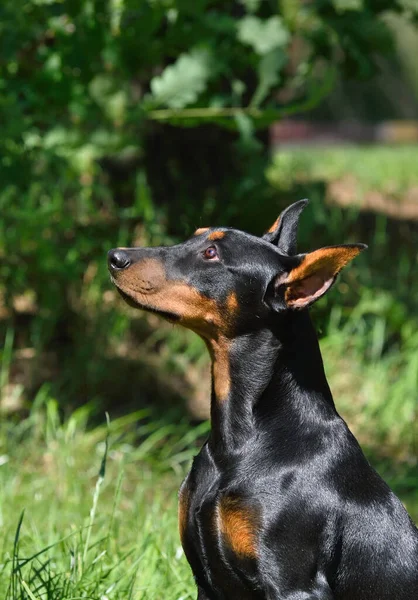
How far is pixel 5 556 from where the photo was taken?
3648mm

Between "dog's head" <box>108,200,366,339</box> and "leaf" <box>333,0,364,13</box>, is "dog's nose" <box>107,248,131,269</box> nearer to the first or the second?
"dog's head" <box>108,200,366,339</box>

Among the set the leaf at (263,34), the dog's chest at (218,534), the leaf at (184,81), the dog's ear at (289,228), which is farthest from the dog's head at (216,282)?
the leaf at (263,34)

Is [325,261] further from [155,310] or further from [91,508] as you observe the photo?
[91,508]

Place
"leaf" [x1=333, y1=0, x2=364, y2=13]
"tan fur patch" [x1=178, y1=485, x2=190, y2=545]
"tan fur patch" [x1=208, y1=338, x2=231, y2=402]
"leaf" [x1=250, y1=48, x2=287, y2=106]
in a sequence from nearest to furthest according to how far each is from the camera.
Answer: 1. "tan fur patch" [x1=178, y1=485, x2=190, y2=545]
2. "tan fur patch" [x1=208, y1=338, x2=231, y2=402]
3. "leaf" [x1=250, y1=48, x2=287, y2=106]
4. "leaf" [x1=333, y1=0, x2=364, y2=13]

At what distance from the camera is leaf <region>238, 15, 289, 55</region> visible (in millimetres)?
5543

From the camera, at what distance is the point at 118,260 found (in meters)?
3.17

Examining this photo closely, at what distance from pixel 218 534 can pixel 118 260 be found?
35.9 inches

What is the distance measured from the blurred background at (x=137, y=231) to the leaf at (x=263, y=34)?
12 mm

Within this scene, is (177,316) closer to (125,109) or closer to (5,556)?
(5,556)

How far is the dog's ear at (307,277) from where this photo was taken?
9.60 feet

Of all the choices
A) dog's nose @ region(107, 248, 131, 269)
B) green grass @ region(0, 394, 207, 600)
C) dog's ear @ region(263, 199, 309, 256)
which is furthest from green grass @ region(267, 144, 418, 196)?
dog's nose @ region(107, 248, 131, 269)

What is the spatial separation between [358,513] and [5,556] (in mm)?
1401

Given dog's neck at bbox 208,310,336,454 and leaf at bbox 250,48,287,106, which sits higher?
leaf at bbox 250,48,287,106

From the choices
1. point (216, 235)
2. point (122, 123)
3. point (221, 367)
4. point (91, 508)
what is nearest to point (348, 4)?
point (122, 123)
